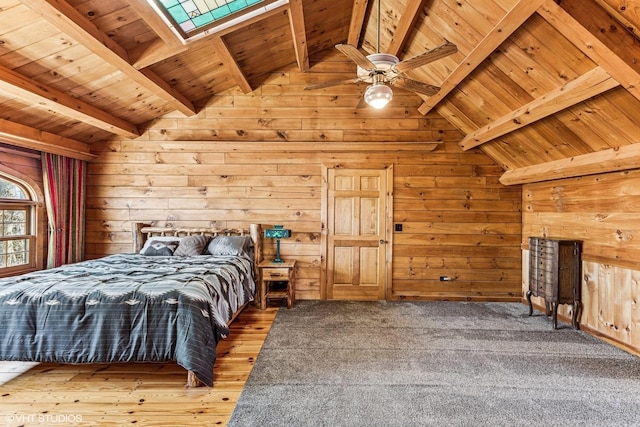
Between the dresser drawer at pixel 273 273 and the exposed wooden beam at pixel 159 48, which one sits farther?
the dresser drawer at pixel 273 273

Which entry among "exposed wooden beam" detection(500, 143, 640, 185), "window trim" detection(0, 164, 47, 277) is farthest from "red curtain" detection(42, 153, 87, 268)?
"exposed wooden beam" detection(500, 143, 640, 185)

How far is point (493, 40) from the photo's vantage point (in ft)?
9.08

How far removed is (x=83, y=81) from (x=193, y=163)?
166 cm

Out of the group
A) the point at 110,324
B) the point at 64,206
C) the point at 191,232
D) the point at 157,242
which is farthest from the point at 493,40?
the point at 64,206

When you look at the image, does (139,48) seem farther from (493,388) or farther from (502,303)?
(502,303)

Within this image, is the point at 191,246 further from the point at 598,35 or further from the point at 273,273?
the point at 598,35

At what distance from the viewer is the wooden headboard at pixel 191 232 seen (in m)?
4.52

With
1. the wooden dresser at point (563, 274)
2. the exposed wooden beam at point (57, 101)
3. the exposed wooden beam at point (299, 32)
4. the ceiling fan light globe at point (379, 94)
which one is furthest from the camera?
the wooden dresser at point (563, 274)

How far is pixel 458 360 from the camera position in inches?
112

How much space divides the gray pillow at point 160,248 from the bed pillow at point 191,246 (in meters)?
0.09

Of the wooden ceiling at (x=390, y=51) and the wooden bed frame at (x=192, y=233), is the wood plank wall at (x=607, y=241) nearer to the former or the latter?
the wooden ceiling at (x=390, y=51)

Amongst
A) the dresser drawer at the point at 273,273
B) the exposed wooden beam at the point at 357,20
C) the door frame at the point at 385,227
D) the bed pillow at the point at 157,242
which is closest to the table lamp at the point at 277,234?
the dresser drawer at the point at 273,273

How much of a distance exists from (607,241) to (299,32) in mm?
3905

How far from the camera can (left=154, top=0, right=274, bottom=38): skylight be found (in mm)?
2586
